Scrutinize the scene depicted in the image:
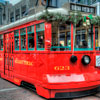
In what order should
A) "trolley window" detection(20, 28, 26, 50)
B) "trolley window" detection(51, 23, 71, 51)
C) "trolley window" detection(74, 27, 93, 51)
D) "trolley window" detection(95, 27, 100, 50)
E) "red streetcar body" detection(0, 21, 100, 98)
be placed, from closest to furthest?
"red streetcar body" detection(0, 21, 100, 98) < "trolley window" detection(51, 23, 71, 51) < "trolley window" detection(74, 27, 93, 51) < "trolley window" detection(95, 27, 100, 50) < "trolley window" detection(20, 28, 26, 50)

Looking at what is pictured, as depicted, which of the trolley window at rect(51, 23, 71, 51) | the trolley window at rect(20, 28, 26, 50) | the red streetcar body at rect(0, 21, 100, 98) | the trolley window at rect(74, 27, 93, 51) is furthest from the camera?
the trolley window at rect(20, 28, 26, 50)

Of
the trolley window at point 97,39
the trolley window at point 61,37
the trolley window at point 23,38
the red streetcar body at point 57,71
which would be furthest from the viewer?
the trolley window at point 23,38

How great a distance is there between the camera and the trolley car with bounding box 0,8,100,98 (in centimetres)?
473

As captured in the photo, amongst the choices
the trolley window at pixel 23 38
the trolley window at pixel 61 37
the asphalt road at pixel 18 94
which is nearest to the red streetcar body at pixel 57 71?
the trolley window at pixel 61 37

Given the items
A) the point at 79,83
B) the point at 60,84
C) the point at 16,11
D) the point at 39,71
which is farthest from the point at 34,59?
the point at 16,11

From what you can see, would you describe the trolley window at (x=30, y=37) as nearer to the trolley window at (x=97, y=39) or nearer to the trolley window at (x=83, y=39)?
the trolley window at (x=83, y=39)

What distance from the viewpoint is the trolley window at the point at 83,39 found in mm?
5012

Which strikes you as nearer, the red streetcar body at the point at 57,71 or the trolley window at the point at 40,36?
the red streetcar body at the point at 57,71

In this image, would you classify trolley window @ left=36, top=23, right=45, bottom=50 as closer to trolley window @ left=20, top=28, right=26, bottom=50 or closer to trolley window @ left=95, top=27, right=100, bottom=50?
trolley window @ left=20, top=28, right=26, bottom=50

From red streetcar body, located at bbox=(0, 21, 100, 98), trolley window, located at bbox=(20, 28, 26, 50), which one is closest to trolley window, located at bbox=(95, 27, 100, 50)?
red streetcar body, located at bbox=(0, 21, 100, 98)

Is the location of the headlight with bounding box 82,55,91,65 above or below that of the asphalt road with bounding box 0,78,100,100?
above

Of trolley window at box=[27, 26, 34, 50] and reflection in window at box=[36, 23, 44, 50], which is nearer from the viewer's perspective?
reflection in window at box=[36, 23, 44, 50]

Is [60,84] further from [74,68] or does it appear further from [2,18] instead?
[2,18]

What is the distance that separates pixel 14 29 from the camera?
21.8 ft
